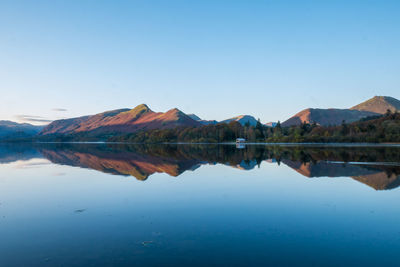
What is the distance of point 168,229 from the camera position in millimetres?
11234

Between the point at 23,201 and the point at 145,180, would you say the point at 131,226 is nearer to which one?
the point at 23,201

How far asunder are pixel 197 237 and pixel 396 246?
7142mm

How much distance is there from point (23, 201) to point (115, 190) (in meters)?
5.84

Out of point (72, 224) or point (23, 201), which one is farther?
point (23, 201)

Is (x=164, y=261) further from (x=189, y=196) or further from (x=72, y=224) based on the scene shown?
(x=189, y=196)

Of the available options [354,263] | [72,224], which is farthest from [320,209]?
[72,224]

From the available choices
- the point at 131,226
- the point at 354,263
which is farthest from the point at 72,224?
the point at 354,263

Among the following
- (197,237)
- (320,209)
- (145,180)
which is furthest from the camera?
(145,180)

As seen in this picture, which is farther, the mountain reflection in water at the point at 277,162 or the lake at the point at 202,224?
the mountain reflection in water at the point at 277,162

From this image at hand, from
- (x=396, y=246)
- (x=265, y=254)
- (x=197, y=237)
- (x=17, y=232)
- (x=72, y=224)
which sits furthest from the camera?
(x=72, y=224)

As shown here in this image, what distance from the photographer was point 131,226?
1170 centimetres

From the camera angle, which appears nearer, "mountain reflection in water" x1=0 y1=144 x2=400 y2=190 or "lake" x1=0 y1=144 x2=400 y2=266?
"lake" x1=0 y1=144 x2=400 y2=266

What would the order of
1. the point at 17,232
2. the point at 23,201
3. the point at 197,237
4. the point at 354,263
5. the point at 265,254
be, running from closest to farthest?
1. the point at 354,263
2. the point at 265,254
3. the point at 197,237
4. the point at 17,232
5. the point at 23,201

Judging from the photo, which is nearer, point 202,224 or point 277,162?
point 202,224
